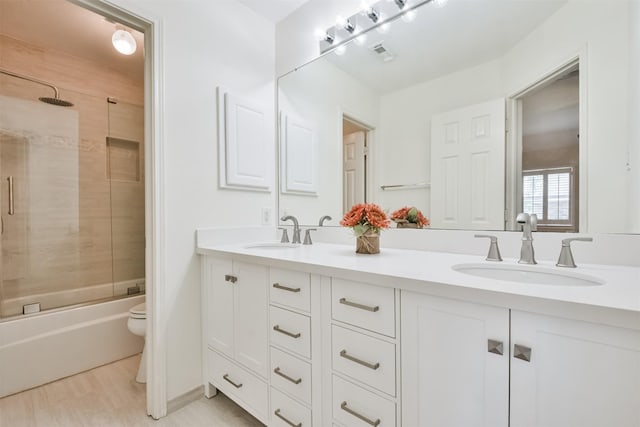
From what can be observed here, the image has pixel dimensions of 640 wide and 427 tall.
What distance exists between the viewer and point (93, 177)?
244 cm

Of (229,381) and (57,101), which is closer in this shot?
(229,381)

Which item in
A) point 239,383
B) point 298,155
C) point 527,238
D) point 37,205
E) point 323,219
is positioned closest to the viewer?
point 527,238

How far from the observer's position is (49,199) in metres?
2.22

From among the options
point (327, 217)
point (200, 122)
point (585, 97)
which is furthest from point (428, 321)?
point (200, 122)

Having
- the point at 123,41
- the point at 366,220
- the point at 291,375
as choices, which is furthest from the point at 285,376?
the point at 123,41

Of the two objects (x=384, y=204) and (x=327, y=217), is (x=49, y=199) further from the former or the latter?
(x=384, y=204)

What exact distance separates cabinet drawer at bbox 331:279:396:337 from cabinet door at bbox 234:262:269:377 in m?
0.39

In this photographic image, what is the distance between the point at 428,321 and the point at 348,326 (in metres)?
0.28

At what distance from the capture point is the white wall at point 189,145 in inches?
59.1

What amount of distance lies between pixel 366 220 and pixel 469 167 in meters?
0.54

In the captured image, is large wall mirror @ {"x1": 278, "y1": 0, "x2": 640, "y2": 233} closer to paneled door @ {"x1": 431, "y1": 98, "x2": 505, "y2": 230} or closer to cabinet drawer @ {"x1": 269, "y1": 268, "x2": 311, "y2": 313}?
paneled door @ {"x1": 431, "y1": 98, "x2": 505, "y2": 230}

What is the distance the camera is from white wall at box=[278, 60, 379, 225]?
1786 mm

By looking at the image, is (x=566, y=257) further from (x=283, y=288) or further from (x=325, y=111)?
(x=325, y=111)

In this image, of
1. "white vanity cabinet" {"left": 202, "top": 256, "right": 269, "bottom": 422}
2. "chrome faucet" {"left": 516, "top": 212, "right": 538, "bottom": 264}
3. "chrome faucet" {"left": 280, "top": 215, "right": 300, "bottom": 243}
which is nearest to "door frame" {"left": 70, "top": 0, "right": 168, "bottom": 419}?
"white vanity cabinet" {"left": 202, "top": 256, "right": 269, "bottom": 422}
